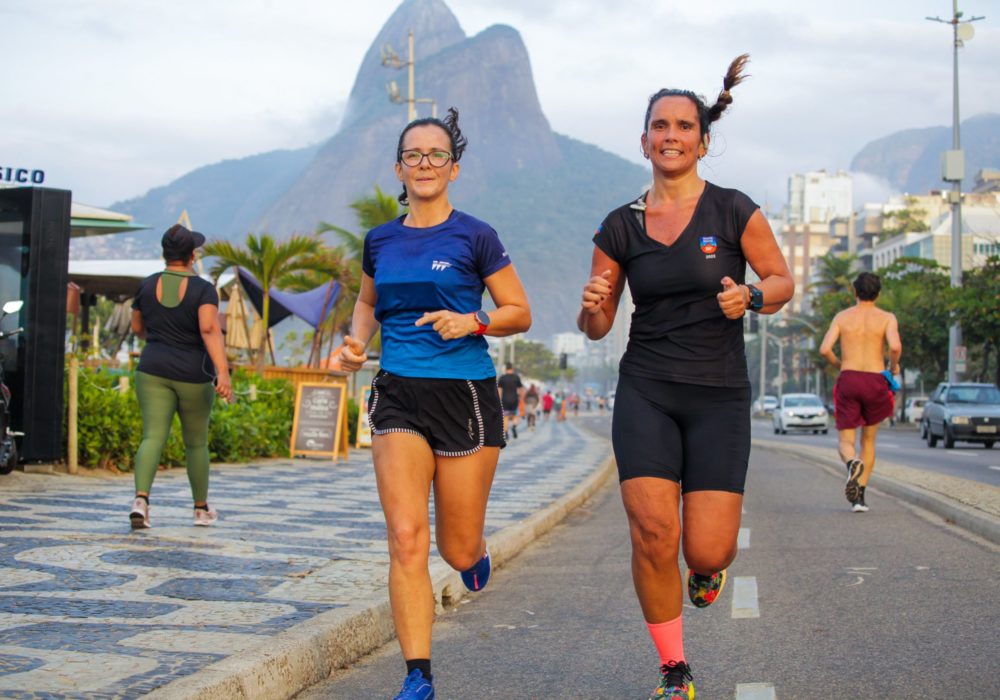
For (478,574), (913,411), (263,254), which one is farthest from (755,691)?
(913,411)

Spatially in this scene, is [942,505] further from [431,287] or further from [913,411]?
[913,411]

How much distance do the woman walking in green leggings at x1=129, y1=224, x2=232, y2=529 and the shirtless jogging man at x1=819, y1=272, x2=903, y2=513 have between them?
4930 mm

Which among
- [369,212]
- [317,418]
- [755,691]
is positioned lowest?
[755,691]

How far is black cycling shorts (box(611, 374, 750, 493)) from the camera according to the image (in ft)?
14.1

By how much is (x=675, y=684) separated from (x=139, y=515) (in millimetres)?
4664

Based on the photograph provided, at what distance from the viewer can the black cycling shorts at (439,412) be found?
4348mm

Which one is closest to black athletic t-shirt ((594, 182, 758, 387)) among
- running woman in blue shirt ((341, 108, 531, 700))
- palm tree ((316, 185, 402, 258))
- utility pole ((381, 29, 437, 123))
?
running woman in blue shirt ((341, 108, 531, 700))

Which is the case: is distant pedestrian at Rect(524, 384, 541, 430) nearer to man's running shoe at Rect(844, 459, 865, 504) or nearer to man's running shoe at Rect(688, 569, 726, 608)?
man's running shoe at Rect(844, 459, 865, 504)

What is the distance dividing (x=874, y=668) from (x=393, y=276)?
2.30 metres

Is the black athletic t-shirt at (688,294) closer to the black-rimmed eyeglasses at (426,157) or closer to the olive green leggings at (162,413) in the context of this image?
the black-rimmed eyeglasses at (426,157)

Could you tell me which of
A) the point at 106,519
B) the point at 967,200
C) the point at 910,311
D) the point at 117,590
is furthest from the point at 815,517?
the point at 967,200

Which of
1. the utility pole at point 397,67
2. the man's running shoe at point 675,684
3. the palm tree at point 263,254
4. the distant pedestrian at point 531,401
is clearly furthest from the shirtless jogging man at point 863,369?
the distant pedestrian at point 531,401

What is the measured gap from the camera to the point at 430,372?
4.39 m

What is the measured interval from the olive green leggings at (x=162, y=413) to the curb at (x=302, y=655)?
2.26m
